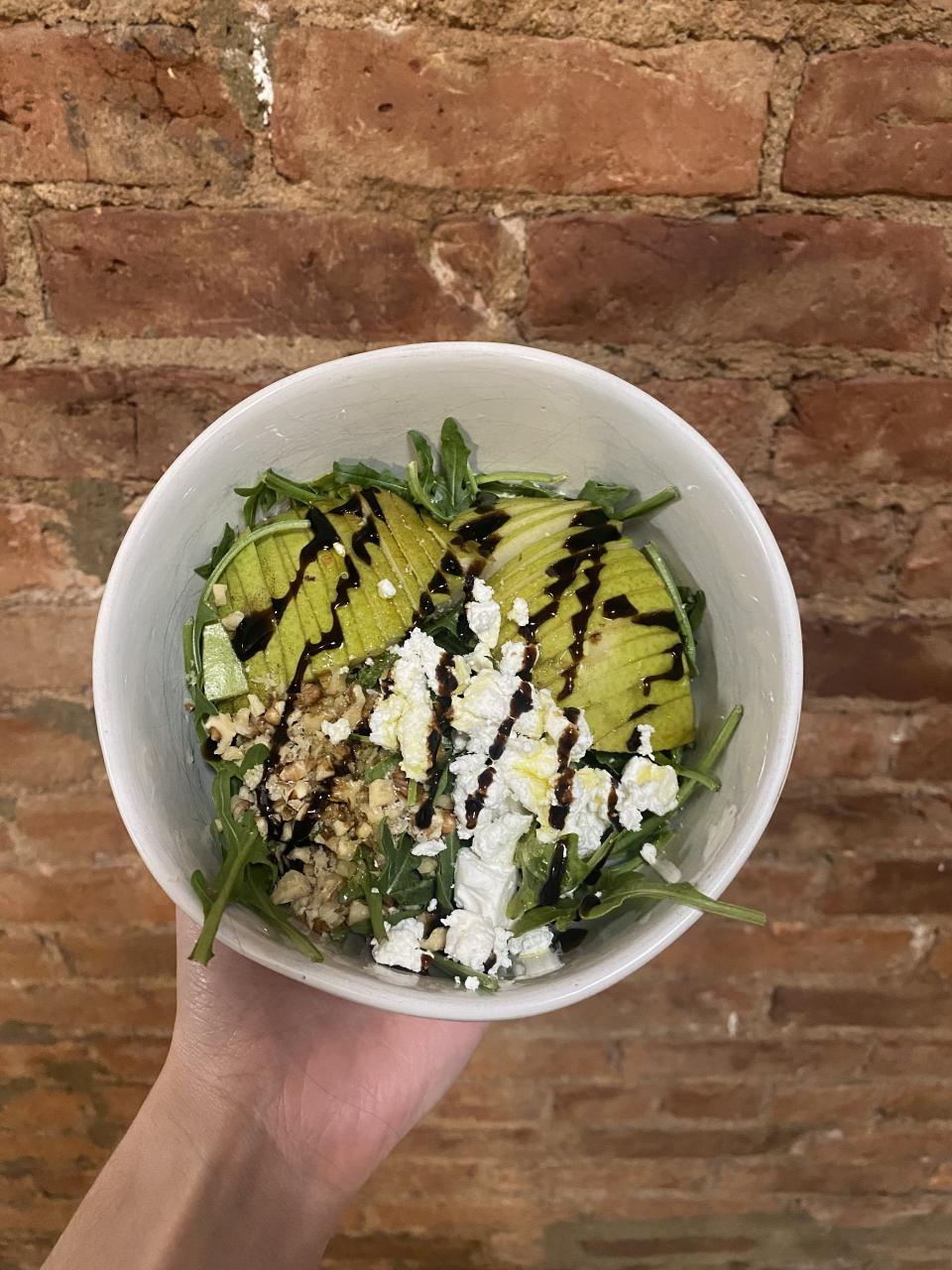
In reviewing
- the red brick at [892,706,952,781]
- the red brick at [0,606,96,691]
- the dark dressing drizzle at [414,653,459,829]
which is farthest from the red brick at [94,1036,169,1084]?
the red brick at [892,706,952,781]

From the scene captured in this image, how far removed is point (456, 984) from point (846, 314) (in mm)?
575

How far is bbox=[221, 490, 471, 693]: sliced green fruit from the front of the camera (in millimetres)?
577

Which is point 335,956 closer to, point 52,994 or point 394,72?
point 394,72

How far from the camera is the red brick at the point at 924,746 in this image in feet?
2.74

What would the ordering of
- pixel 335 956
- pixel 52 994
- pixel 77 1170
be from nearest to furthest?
pixel 335 956, pixel 52 994, pixel 77 1170

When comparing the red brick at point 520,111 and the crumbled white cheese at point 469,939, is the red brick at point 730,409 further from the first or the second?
the crumbled white cheese at point 469,939

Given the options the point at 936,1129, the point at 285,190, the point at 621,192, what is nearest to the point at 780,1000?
the point at 936,1129

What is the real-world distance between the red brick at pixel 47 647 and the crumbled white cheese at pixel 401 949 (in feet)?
1.46

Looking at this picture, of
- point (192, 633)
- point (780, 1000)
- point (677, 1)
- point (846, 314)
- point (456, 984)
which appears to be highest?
point (677, 1)

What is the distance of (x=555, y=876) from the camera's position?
0.57 metres

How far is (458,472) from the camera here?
2.01ft

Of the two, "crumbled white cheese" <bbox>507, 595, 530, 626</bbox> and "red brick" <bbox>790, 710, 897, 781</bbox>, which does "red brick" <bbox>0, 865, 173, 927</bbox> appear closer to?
"crumbled white cheese" <bbox>507, 595, 530, 626</bbox>

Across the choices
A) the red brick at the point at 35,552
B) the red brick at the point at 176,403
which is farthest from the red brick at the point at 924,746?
the red brick at the point at 35,552

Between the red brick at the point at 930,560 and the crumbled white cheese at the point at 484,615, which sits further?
the red brick at the point at 930,560
